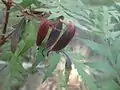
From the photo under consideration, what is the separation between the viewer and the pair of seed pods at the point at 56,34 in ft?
1.68

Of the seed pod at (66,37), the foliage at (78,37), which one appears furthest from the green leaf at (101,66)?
the seed pod at (66,37)

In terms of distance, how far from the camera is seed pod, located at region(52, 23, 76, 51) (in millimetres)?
507

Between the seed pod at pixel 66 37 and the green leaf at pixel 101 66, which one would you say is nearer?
the seed pod at pixel 66 37

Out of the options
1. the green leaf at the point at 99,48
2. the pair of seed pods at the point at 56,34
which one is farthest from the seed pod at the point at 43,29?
the green leaf at the point at 99,48

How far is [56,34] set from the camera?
21.4 inches

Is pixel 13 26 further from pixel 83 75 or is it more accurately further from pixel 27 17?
pixel 83 75

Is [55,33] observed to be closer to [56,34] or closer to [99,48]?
[56,34]

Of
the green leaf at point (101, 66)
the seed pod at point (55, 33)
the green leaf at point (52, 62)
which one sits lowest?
the green leaf at point (101, 66)

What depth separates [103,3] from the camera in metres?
0.67

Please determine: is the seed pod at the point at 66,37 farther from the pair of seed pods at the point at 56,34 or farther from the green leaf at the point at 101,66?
the green leaf at the point at 101,66

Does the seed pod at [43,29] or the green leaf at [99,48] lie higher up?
the seed pod at [43,29]

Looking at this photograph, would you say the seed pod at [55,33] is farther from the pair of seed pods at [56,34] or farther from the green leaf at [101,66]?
the green leaf at [101,66]

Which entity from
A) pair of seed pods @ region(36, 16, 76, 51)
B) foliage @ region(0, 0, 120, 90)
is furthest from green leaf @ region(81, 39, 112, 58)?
pair of seed pods @ region(36, 16, 76, 51)

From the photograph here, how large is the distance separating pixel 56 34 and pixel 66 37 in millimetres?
32
